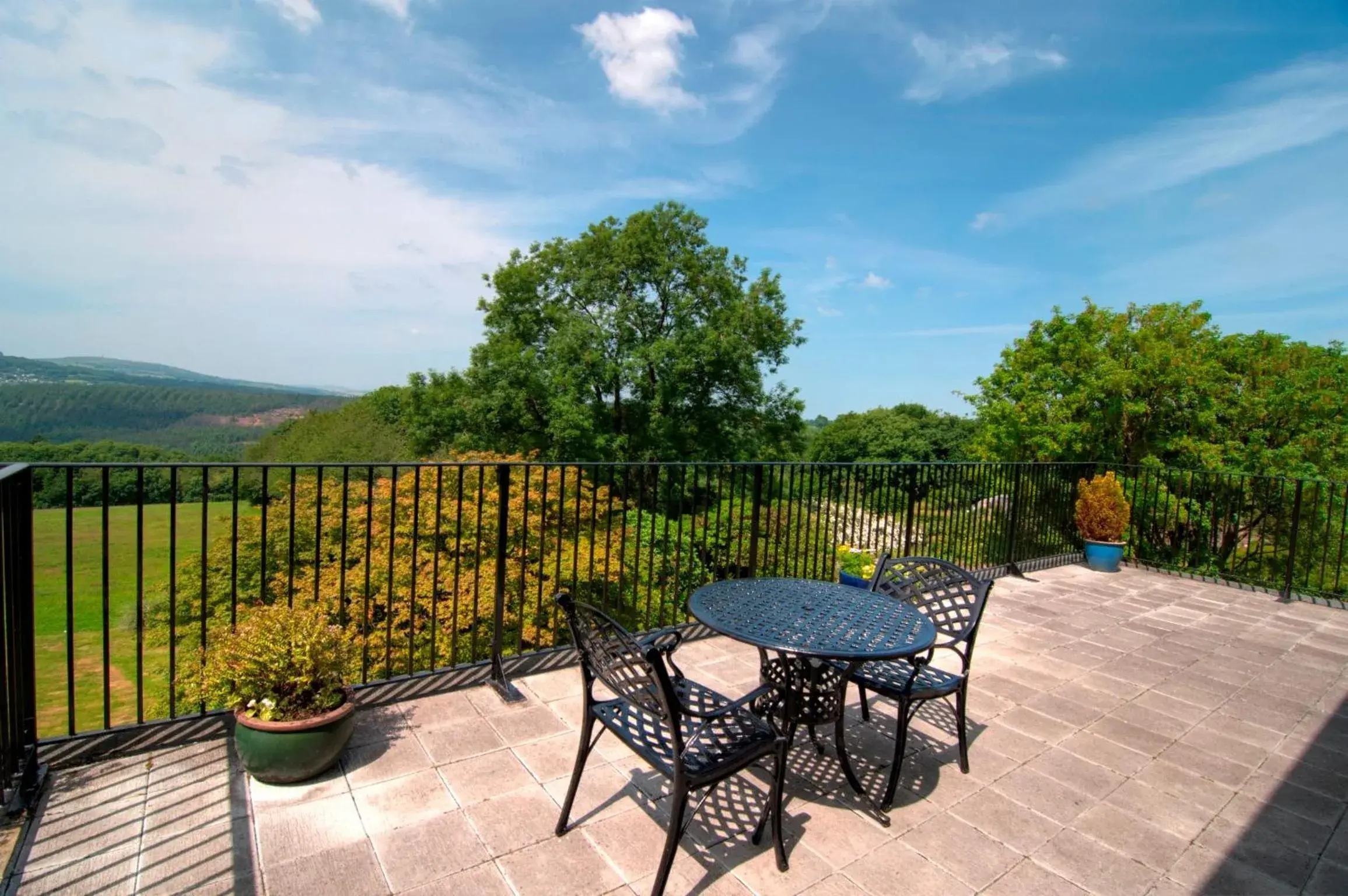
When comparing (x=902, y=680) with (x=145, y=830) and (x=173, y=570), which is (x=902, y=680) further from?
(x=173, y=570)

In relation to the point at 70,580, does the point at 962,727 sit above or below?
below

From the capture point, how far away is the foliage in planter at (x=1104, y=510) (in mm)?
6109

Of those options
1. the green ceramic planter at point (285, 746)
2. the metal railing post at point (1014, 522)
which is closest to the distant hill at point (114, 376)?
the green ceramic planter at point (285, 746)

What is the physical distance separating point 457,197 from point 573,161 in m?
2.95

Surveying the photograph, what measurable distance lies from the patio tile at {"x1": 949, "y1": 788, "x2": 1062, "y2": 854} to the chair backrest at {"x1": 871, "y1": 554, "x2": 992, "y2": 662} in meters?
0.48

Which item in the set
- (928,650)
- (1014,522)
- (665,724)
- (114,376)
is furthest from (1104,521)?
(114,376)

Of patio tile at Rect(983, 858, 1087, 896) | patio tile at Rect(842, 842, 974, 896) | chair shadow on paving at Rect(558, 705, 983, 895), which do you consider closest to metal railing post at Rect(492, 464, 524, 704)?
chair shadow on paving at Rect(558, 705, 983, 895)

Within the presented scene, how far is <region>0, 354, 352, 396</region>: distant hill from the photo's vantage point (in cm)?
2256

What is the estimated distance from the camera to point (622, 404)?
1898 cm

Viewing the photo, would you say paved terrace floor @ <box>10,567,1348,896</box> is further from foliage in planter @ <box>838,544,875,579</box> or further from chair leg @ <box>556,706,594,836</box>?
foliage in planter @ <box>838,544,875,579</box>

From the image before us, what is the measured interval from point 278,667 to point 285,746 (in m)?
0.25

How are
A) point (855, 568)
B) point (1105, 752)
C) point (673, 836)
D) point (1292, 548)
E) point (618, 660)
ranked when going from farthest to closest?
1. point (1292, 548)
2. point (855, 568)
3. point (1105, 752)
4. point (618, 660)
5. point (673, 836)

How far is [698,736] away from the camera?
1673mm

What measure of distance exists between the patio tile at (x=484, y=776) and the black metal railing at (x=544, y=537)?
0.61 metres
